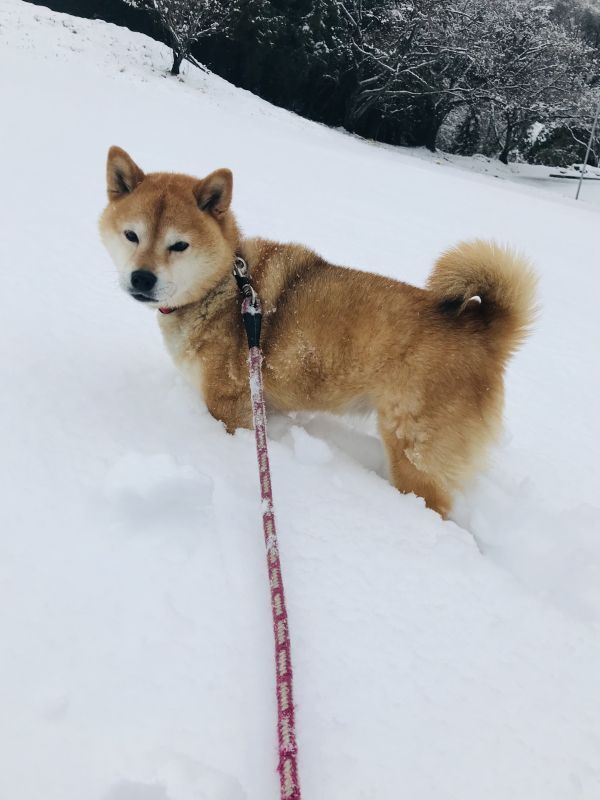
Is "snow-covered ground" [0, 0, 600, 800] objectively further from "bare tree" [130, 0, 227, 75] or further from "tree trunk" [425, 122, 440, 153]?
"tree trunk" [425, 122, 440, 153]

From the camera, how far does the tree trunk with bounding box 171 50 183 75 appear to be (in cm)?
1616

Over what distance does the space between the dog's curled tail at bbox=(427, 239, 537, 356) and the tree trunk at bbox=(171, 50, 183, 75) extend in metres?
17.4

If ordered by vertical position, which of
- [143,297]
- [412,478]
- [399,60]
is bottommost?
[412,478]

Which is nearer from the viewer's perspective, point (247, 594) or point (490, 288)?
point (247, 594)

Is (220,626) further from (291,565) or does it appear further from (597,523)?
(597,523)

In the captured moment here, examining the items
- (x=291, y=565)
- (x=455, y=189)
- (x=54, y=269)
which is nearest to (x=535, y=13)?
(x=455, y=189)

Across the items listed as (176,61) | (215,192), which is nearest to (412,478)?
(215,192)

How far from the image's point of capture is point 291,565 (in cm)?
172

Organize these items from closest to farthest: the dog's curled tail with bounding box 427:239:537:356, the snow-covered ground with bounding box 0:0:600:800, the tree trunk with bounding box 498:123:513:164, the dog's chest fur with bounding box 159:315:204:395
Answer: the snow-covered ground with bounding box 0:0:600:800
the dog's curled tail with bounding box 427:239:537:356
the dog's chest fur with bounding box 159:315:204:395
the tree trunk with bounding box 498:123:513:164

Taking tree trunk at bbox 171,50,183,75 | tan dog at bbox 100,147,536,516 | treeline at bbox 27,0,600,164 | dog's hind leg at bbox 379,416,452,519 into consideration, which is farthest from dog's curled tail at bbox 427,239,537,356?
treeline at bbox 27,0,600,164

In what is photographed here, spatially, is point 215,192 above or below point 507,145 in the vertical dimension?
below

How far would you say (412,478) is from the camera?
2270mm

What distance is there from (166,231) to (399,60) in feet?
73.2

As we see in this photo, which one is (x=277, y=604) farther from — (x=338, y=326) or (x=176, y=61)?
(x=176, y=61)
